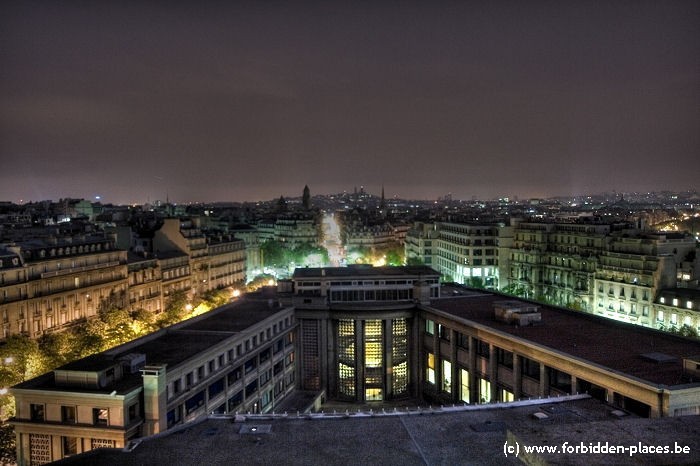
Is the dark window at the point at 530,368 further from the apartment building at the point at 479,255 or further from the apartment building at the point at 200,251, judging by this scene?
the apartment building at the point at 200,251

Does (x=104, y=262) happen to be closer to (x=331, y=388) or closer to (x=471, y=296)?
(x=331, y=388)

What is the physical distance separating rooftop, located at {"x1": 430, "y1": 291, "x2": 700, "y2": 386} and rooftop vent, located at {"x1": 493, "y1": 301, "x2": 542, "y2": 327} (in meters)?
0.72

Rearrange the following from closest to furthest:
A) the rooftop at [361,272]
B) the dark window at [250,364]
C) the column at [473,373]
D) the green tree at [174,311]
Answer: the dark window at [250,364] → the column at [473,373] → the rooftop at [361,272] → the green tree at [174,311]

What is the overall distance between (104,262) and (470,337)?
65.7 m

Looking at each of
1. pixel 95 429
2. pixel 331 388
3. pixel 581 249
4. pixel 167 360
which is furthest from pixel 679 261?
pixel 95 429

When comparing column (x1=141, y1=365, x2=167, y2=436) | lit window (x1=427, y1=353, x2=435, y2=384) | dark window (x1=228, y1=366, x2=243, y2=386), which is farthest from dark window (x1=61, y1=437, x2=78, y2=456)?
lit window (x1=427, y1=353, x2=435, y2=384)

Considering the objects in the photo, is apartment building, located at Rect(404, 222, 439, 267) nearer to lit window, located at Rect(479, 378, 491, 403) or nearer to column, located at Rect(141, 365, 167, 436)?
lit window, located at Rect(479, 378, 491, 403)

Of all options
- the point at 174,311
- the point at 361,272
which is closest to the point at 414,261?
the point at 361,272

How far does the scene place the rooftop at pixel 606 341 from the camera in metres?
47.2

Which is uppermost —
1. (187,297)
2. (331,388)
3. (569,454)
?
(569,454)

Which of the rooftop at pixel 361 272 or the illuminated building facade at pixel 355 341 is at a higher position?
the rooftop at pixel 361 272

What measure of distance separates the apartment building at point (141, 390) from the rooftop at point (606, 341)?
28.0 meters

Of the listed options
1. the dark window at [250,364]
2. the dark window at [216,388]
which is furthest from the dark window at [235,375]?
the dark window at [216,388]

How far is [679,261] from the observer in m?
104
